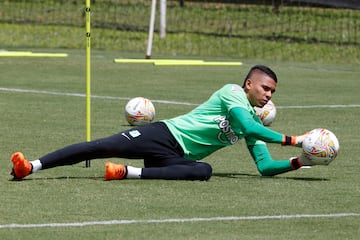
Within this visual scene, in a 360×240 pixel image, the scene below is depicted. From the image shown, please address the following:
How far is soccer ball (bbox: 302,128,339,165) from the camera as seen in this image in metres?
9.50

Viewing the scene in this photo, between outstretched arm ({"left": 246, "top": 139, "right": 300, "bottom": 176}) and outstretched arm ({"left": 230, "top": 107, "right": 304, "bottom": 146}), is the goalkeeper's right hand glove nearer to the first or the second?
outstretched arm ({"left": 246, "top": 139, "right": 300, "bottom": 176})

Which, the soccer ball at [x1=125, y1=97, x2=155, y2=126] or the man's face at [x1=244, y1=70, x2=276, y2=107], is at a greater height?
the man's face at [x1=244, y1=70, x2=276, y2=107]

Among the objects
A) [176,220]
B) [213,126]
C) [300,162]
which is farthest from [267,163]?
[176,220]

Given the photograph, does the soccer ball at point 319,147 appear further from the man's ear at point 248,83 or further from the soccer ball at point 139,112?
the soccer ball at point 139,112

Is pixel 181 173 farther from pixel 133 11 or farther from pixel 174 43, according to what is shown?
pixel 133 11

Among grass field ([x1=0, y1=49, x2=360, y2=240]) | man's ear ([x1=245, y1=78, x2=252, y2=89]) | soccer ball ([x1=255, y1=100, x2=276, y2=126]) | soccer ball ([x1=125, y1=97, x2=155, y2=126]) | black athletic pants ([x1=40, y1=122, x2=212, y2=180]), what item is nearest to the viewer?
grass field ([x1=0, y1=49, x2=360, y2=240])

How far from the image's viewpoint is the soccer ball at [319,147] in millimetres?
9500

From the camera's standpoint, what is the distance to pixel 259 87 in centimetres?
973

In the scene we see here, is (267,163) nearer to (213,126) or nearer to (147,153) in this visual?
(213,126)

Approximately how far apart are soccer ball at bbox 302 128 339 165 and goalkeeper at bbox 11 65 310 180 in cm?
9

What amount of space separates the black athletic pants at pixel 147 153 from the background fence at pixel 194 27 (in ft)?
57.6

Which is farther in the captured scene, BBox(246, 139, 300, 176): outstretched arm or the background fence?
the background fence

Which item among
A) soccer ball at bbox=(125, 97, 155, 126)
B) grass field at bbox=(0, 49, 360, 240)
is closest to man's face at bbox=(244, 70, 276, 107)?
grass field at bbox=(0, 49, 360, 240)

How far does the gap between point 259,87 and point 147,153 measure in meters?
1.14
